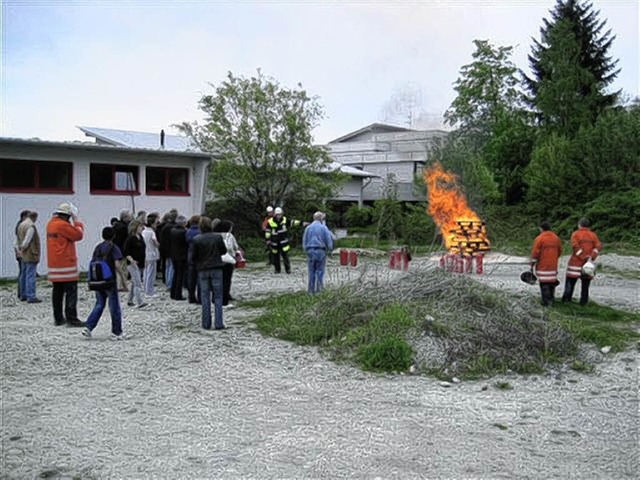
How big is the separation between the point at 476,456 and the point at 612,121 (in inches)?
1203

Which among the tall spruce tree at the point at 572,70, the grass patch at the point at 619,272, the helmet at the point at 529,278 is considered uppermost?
the tall spruce tree at the point at 572,70

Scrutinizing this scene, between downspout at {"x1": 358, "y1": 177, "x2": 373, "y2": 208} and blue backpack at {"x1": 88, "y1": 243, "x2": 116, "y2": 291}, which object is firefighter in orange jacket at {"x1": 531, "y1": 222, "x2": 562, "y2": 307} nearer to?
blue backpack at {"x1": 88, "y1": 243, "x2": 116, "y2": 291}

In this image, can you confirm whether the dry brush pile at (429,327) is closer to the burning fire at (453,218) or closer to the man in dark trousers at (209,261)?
the man in dark trousers at (209,261)

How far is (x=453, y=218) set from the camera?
2455 cm

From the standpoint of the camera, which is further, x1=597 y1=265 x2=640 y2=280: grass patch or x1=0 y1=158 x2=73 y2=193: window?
x1=597 y1=265 x2=640 y2=280: grass patch

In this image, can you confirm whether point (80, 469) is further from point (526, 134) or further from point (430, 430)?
point (526, 134)

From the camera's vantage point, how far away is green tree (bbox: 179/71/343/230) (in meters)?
26.2

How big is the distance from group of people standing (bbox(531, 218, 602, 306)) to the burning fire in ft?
27.7

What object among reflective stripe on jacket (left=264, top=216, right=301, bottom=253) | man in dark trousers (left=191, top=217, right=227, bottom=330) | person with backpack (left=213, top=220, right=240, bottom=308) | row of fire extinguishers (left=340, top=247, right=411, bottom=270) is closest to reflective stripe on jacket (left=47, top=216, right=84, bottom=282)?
man in dark trousers (left=191, top=217, right=227, bottom=330)

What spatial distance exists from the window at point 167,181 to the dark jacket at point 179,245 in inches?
349

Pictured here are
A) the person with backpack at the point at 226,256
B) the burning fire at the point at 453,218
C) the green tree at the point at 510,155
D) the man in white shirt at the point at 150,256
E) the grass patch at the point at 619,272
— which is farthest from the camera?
the green tree at the point at 510,155

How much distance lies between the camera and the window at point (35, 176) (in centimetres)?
1944

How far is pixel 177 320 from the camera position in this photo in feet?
38.9

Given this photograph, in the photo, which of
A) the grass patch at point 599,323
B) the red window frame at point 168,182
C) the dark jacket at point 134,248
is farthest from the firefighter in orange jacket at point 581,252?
the red window frame at point 168,182
